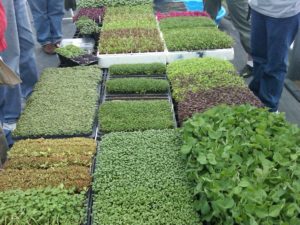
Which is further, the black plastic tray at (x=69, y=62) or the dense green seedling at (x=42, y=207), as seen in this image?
the black plastic tray at (x=69, y=62)

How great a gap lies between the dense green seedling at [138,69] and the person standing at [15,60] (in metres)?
0.83

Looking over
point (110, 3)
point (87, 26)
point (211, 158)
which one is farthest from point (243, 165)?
point (110, 3)

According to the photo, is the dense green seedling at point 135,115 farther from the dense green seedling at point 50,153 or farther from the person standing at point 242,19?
the person standing at point 242,19

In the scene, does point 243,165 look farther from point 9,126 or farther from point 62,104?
point 9,126

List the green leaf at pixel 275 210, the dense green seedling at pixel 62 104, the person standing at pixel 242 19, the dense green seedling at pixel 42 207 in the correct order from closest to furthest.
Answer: the green leaf at pixel 275 210, the dense green seedling at pixel 42 207, the dense green seedling at pixel 62 104, the person standing at pixel 242 19

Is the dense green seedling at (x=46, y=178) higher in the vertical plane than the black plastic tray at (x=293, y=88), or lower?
higher

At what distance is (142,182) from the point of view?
182 cm

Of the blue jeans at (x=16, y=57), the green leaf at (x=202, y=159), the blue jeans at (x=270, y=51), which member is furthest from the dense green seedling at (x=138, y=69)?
the green leaf at (x=202, y=159)

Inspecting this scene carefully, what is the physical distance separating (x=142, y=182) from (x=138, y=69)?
142 centimetres

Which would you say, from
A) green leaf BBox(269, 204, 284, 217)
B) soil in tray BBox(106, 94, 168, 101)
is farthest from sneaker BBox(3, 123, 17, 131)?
green leaf BBox(269, 204, 284, 217)

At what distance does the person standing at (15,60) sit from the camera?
284 centimetres

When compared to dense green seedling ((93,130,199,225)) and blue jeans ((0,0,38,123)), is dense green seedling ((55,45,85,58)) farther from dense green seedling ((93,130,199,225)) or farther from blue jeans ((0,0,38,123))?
dense green seedling ((93,130,199,225))

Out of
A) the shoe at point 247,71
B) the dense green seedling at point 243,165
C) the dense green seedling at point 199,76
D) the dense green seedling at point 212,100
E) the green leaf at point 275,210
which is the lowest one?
the shoe at point 247,71

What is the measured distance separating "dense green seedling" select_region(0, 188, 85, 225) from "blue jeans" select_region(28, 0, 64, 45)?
130 inches
